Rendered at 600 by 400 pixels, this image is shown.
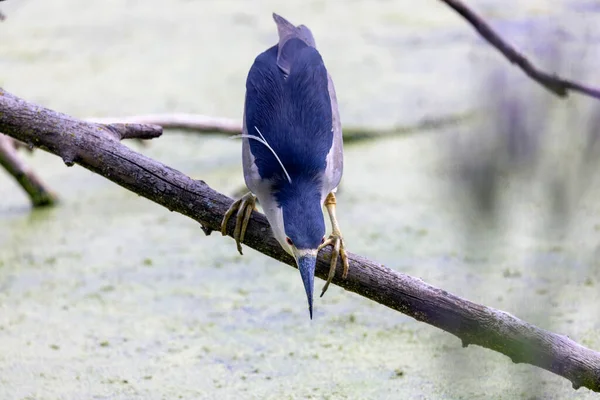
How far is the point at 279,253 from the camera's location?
5.52 ft

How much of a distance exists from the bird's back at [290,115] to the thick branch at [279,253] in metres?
0.14

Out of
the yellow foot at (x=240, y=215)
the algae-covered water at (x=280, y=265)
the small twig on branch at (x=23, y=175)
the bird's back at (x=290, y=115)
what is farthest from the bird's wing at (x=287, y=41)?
the small twig on branch at (x=23, y=175)

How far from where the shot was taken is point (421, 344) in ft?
7.66

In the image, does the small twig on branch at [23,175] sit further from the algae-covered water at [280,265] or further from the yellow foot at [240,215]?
the yellow foot at [240,215]

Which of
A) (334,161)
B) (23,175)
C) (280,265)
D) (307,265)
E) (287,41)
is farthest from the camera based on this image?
(23,175)

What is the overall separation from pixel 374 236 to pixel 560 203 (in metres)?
2.35

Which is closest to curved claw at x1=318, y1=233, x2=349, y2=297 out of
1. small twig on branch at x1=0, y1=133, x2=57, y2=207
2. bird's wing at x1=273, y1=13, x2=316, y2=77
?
bird's wing at x1=273, y1=13, x2=316, y2=77

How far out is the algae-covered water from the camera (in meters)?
0.93

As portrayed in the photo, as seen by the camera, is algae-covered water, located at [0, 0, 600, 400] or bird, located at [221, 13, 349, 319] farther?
bird, located at [221, 13, 349, 319]

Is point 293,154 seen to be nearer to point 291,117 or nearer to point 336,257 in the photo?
point 291,117

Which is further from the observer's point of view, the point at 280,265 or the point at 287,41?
the point at 280,265

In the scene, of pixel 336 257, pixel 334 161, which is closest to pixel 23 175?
pixel 334 161

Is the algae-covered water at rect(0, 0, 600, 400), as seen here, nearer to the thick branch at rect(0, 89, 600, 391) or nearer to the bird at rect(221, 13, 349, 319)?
the thick branch at rect(0, 89, 600, 391)

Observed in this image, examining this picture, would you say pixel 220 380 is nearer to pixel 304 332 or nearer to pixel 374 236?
pixel 304 332
